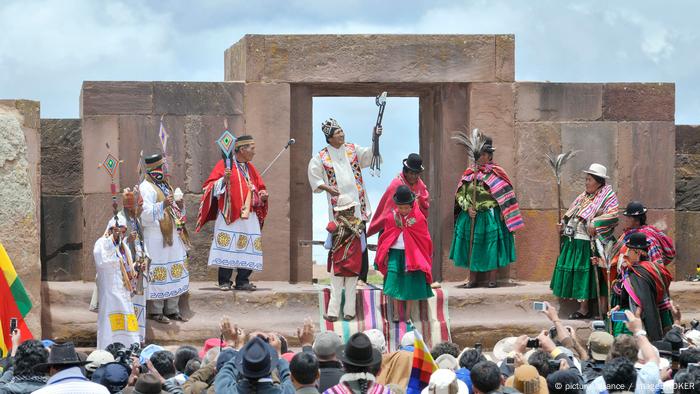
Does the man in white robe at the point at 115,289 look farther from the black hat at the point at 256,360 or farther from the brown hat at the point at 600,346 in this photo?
the black hat at the point at 256,360

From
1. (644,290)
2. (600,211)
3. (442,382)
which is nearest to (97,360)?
(442,382)

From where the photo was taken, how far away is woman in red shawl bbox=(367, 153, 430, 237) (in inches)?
538

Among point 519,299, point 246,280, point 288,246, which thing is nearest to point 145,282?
point 246,280

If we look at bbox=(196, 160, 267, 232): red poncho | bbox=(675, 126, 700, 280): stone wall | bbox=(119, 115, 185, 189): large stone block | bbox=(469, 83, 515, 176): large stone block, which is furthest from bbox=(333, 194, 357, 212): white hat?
bbox=(675, 126, 700, 280): stone wall

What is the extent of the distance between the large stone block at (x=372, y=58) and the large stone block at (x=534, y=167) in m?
0.67

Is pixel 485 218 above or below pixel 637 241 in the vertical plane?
above

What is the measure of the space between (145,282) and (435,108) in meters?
4.28

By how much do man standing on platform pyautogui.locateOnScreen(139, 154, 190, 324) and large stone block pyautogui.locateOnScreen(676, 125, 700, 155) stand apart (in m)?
5.91

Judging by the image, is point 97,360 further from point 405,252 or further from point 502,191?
point 502,191

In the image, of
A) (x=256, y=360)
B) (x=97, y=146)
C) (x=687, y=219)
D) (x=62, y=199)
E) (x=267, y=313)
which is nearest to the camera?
(x=256, y=360)

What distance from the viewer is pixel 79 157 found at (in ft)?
49.1

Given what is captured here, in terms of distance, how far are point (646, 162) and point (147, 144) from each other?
556 cm

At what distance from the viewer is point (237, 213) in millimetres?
13945

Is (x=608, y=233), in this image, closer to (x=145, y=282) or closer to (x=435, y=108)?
(x=435, y=108)
